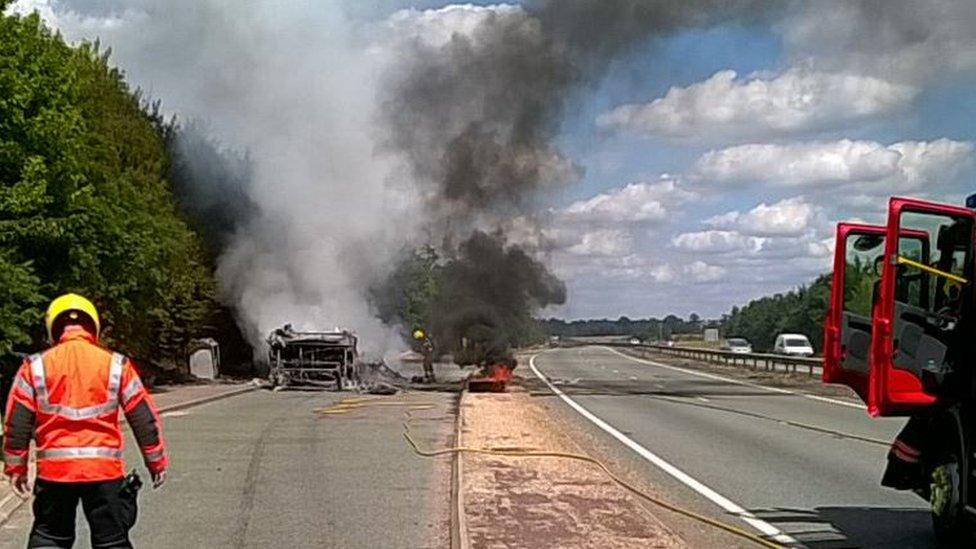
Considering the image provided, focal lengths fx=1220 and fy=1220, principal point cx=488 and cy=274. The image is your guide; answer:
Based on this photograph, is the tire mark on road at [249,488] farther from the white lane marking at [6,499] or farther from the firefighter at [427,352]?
the firefighter at [427,352]

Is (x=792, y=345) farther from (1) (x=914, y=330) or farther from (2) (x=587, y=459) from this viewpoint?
(1) (x=914, y=330)

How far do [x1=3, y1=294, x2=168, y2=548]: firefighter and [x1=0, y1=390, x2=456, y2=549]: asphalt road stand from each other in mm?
A: 3038

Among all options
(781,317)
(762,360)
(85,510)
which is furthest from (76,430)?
(781,317)

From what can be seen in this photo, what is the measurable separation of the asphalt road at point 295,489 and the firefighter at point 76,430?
3038 mm

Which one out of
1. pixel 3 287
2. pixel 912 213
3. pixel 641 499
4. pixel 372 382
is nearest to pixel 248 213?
pixel 372 382

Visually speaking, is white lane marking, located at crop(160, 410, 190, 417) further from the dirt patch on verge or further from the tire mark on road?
the dirt patch on verge

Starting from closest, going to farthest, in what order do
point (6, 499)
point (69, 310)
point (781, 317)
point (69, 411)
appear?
point (69, 411), point (69, 310), point (6, 499), point (781, 317)

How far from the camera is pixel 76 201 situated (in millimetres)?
25203

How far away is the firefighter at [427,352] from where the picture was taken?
4057 cm

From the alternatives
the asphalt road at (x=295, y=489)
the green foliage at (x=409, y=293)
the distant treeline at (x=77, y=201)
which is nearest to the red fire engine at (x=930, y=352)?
the asphalt road at (x=295, y=489)

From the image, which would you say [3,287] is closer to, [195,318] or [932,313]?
[932,313]

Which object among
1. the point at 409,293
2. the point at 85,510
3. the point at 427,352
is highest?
the point at 409,293

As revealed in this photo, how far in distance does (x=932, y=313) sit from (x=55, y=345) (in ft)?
19.5

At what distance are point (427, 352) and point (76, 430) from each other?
35.5 metres
